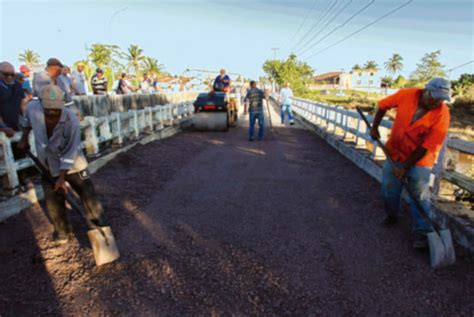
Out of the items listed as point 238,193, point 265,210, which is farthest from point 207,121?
point 265,210

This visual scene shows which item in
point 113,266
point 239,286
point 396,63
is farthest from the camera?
point 396,63

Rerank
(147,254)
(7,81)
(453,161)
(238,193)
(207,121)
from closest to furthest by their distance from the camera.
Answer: (147,254) < (453,161) < (7,81) < (238,193) < (207,121)

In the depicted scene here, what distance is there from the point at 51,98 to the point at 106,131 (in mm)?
4313

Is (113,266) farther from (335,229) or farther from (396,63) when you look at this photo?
(396,63)

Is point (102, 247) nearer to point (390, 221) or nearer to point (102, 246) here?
point (102, 246)

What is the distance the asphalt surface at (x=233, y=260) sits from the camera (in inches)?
108

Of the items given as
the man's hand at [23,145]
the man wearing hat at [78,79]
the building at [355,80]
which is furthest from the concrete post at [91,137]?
the building at [355,80]

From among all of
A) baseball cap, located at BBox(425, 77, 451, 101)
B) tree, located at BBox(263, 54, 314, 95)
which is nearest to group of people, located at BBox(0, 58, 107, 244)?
baseball cap, located at BBox(425, 77, 451, 101)

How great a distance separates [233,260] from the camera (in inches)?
133

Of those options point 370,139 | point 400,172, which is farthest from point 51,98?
point 370,139

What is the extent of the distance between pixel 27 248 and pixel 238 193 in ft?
9.97

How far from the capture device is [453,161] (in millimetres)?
4043

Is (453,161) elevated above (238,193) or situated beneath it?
elevated above

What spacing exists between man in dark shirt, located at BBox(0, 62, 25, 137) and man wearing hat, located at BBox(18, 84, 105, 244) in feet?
6.73
